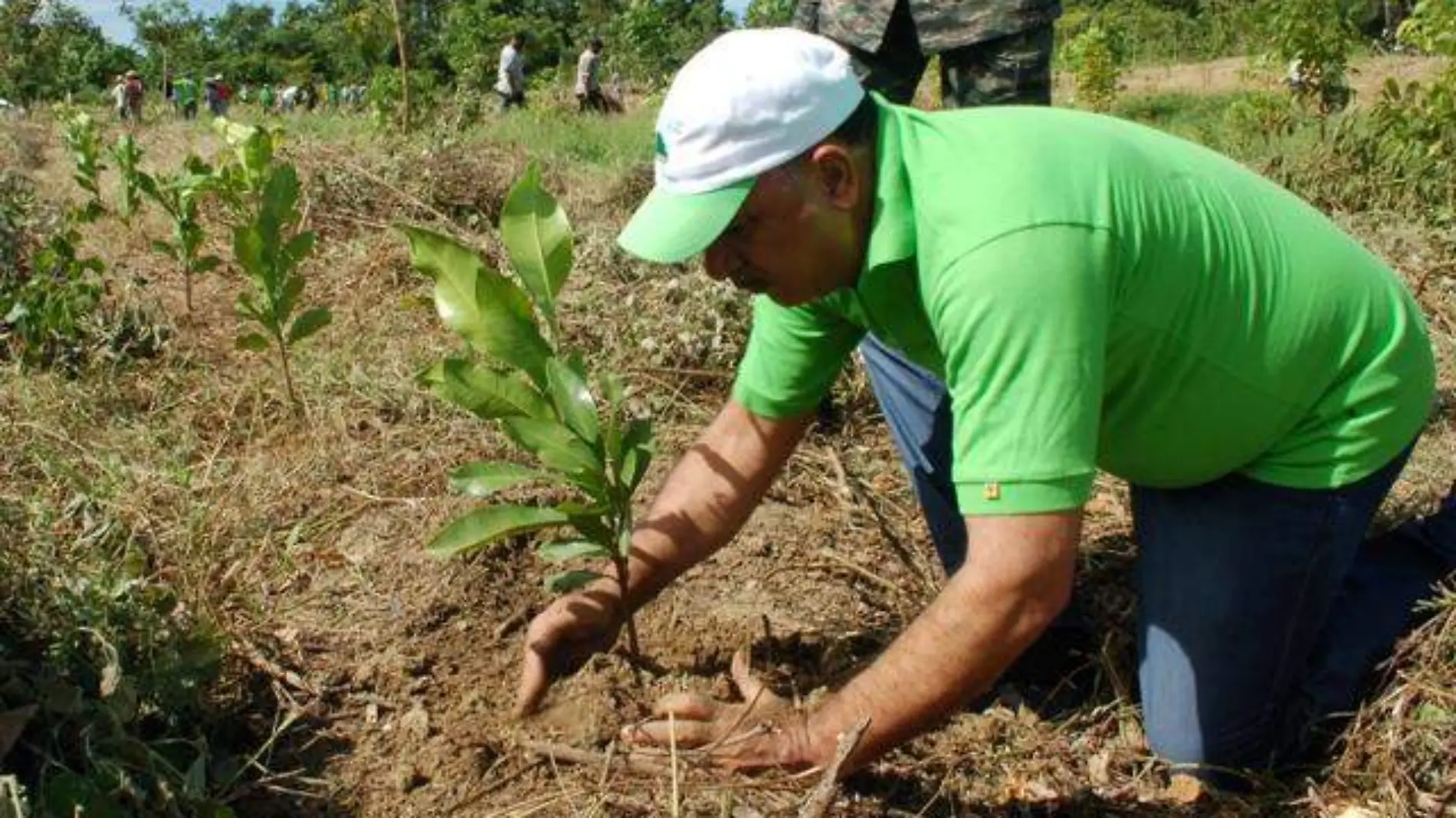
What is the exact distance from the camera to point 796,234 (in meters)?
1.63

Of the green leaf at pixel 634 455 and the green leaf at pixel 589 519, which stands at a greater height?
the green leaf at pixel 634 455

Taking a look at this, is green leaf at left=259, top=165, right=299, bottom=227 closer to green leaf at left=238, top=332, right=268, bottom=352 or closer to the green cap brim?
green leaf at left=238, top=332, right=268, bottom=352

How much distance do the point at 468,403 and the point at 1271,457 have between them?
3.69ft

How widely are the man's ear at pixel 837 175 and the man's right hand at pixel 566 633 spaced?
760 mm

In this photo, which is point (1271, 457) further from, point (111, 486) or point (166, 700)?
point (111, 486)

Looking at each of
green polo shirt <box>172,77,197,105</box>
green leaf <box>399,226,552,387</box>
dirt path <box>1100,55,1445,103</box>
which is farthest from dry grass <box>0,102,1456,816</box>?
green polo shirt <box>172,77,197,105</box>

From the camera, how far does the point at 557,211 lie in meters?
1.95

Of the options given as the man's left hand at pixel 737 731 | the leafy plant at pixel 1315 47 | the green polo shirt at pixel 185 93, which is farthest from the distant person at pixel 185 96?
the man's left hand at pixel 737 731

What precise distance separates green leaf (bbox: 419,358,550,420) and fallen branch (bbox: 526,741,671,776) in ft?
1.58

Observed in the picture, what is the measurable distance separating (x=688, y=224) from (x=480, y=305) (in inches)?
16.4

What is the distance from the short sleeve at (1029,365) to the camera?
1.51 m

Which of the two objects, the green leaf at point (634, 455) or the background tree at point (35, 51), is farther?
the background tree at point (35, 51)

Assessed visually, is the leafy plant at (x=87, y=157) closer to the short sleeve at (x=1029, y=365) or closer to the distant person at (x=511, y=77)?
the short sleeve at (x=1029, y=365)

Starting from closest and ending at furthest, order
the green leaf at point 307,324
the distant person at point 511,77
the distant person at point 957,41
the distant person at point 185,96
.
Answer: the green leaf at point 307,324 → the distant person at point 957,41 → the distant person at point 511,77 → the distant person at point 185,96
